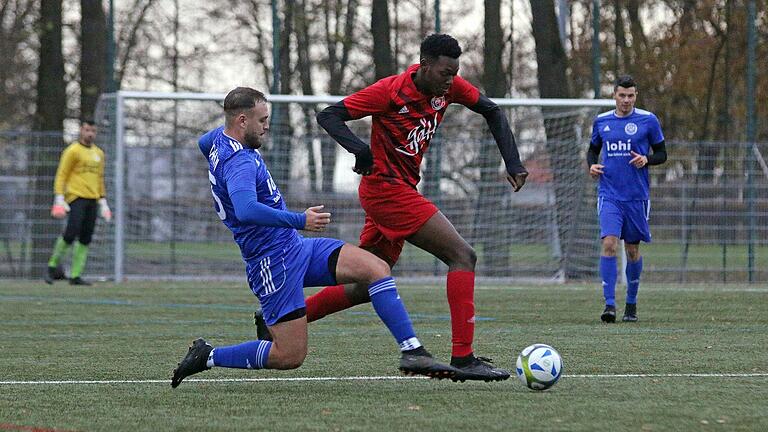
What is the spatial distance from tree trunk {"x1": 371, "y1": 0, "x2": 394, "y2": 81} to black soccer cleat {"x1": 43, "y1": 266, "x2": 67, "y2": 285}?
25.6 ft

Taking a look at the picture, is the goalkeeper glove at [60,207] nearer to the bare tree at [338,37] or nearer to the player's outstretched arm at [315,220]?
the bare tree at [338,37]

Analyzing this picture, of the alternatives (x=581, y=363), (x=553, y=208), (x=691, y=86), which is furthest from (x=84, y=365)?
(x=691, y=86)

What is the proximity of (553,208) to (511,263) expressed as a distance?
1.02 m

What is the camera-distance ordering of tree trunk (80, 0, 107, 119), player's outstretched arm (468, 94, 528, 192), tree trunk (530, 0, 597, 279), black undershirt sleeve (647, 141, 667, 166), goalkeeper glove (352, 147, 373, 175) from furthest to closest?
tree trunk (80, 0, 107, 119), tree trunk (530, 0, 597, 279), black undershirt sleeve (647, 141, 667, 166), player's outstretched arm (468, 94, 528, 192), goalkeeper glove (352, 147, 373, 175)

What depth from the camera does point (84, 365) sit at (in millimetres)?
7676

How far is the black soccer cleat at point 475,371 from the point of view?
6324 millimetres

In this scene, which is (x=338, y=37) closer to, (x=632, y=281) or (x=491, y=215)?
(x=491, y=215)

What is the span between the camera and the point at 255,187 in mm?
6234

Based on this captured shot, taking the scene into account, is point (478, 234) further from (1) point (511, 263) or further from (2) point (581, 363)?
(2) point (581, 363)

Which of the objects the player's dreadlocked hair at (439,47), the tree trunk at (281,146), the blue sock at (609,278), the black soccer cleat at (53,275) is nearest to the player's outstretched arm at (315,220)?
the player's dreadlocked hair at (439,47)

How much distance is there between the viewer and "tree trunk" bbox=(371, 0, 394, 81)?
79.4 ft

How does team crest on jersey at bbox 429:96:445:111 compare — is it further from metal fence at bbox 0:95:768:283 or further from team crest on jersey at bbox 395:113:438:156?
metal fence at bbox 0:95:768:283

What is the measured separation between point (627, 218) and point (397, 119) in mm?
4584

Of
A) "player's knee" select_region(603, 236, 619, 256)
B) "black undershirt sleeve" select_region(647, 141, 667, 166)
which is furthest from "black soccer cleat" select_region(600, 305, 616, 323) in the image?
"black undershirt sleeve" select_region(647, 141, 667, 166)
